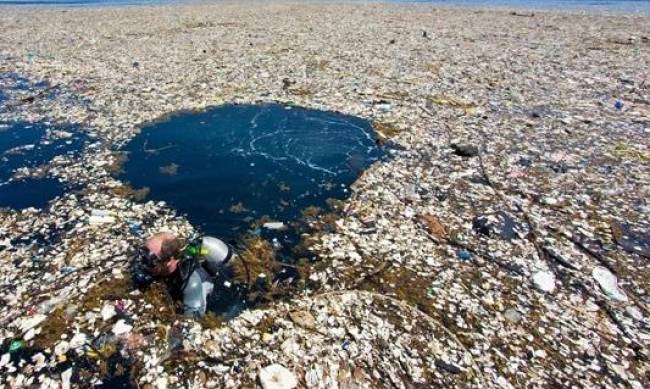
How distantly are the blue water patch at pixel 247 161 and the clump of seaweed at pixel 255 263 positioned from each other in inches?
16.2

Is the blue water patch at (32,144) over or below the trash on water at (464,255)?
over

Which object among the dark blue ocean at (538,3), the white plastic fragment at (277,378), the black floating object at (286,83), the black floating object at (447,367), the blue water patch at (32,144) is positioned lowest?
the black floating object at (447,367)

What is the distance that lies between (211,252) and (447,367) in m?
3.43

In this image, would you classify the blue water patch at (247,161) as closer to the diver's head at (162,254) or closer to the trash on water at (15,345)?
the diver's head at (162,254)

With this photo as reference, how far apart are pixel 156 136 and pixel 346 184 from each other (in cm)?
533

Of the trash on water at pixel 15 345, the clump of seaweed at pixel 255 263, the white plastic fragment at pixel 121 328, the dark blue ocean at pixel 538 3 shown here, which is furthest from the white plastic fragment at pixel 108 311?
the dark blue ocean at pixel 538 3

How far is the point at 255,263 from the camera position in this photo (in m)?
6.27

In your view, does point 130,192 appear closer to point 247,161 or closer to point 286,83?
point 247,161

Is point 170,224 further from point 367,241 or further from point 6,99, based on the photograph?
point 6,99

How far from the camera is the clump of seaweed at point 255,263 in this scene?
19.6 feet

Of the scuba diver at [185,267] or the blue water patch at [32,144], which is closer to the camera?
the scuba diver at [185,267]

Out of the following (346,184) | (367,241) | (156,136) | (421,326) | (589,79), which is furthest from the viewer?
(589,79)

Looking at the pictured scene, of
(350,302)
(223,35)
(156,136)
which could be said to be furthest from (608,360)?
(223,35)

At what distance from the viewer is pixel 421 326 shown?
5.25 m
